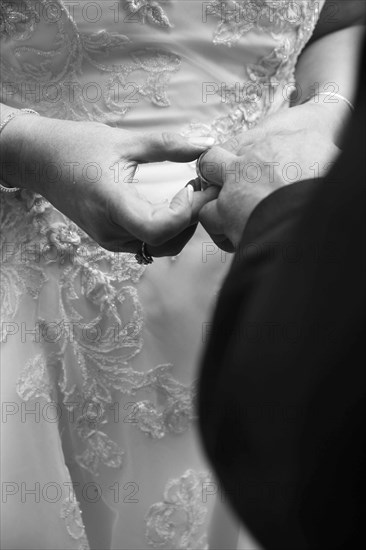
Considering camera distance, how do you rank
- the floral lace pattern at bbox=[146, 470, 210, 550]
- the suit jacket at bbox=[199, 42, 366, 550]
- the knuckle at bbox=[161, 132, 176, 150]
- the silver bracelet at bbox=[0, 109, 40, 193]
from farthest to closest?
1. the floral lace pattern at bbox=[146, 470, 210, 550]
2. the silver bracelet at bbox=[0, 109, 40, 193]
3. the knuckle at bbox=[161, 132, 176, 150]
4. the suit jacket at bbox=[199, 42, 366, 550]

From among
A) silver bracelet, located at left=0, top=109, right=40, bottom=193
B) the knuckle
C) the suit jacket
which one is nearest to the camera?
the suit jacket

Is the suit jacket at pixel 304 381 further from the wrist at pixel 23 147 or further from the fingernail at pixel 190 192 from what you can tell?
the wrist at pixel 23 147

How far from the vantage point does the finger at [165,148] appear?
0.88m

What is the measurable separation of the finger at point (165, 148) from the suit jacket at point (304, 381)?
0.42m

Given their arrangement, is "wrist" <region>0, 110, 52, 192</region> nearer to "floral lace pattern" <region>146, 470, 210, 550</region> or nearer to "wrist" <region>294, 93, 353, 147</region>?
"wrist" <region>294, 93, 353, 147</region>

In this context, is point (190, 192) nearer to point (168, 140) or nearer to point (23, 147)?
point (168, 140)

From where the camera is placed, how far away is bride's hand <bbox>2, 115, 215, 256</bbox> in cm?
84

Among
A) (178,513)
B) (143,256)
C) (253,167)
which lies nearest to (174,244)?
(143,256)

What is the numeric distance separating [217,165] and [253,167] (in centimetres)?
6

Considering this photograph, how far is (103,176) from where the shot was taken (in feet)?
2.92

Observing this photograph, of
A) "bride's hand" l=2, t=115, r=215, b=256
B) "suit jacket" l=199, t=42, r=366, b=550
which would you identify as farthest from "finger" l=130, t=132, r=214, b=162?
"suit jacket" l=199, t=42, r=366, b=550

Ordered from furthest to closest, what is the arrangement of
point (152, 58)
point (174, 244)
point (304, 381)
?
point (152, 58) < point (174, 244) < point (304, 381)

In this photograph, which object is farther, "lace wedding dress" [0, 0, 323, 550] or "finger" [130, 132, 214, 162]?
"lace wedding dress" [0, 0, 323, 550]

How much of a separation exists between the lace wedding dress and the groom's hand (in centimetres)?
19
